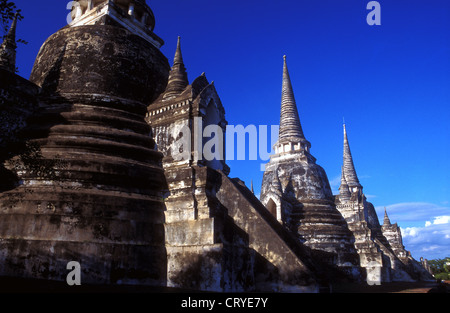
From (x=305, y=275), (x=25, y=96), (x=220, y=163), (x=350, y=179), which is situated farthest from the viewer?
(x=350, y=179)

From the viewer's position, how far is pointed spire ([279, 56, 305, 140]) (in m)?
25.3

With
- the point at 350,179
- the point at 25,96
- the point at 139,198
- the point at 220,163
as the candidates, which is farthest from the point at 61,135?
the point at 350,179

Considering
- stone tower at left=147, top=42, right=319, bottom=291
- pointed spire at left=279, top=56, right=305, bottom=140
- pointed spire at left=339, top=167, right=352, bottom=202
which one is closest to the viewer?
stone tower at left=147, top=42, right=319, bottom=291

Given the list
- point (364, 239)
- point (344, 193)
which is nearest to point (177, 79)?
point (364, 239)

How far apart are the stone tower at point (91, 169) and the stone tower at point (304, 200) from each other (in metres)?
11.7

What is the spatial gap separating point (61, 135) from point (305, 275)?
6.97 m

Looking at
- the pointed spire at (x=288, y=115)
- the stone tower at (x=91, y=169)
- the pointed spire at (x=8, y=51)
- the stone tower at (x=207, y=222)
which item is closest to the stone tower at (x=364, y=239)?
the pointed spire at (x=288, y=115)

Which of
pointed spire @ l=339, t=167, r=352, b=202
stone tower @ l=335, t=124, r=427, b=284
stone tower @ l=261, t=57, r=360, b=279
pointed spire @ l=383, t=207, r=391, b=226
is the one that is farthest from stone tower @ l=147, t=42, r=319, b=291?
pointed spire @ l=383, t=207, r=391, b=226

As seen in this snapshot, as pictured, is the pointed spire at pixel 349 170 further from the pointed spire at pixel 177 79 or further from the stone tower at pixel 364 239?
the pointed spire at pixel 177 79

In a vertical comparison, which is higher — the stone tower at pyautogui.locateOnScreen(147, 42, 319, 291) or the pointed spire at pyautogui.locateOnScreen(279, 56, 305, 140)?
the pointed spire at pyautogui.locateOnScreen(279, 56, 305, 140)

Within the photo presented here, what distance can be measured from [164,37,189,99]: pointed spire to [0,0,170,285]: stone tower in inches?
31.0

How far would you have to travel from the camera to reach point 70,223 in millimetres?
7055

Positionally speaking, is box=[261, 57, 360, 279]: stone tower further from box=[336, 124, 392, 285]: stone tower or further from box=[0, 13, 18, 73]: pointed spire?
box=[0, 13, 18, 73]: pointed spire
